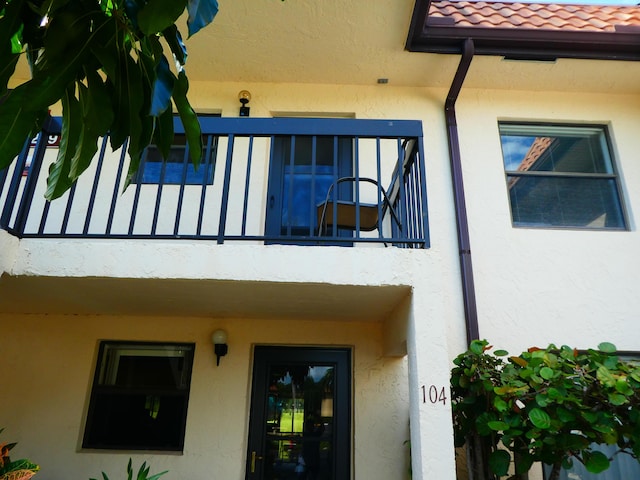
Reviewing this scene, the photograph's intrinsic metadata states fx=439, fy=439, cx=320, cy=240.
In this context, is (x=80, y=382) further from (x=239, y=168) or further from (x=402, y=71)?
(x=402, y=71)

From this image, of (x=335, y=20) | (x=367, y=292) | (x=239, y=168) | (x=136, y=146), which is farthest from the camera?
(x=239, y=168)

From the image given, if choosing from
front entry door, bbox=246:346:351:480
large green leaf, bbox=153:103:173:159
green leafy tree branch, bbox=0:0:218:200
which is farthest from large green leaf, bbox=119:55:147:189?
front entry door, bbox=246:346:351:480

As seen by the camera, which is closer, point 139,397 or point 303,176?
point 139,397

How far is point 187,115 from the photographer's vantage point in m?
1.64

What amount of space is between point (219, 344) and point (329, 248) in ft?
5.39

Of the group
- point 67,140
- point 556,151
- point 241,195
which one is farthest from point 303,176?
point 67,140

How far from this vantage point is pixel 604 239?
4262 mm

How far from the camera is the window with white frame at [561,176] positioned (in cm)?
446

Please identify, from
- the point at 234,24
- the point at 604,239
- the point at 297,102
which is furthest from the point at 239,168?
the point at 604,239

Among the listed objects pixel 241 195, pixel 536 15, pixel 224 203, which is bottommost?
pixel 224 203

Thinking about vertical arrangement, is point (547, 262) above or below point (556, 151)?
below

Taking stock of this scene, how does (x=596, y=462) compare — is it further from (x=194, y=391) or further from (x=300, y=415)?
(x=194, y=391)

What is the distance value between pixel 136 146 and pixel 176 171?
3220mm

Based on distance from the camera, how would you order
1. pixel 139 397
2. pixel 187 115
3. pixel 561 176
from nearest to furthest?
1. pixel 187 115
2. pixel 139 397
3. pixel 561 176
